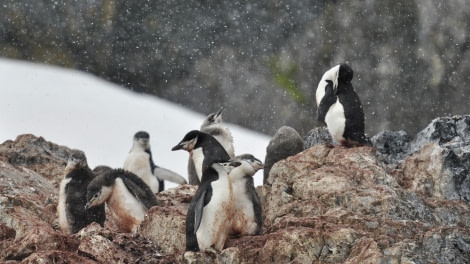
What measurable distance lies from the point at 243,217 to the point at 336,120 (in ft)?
7.23

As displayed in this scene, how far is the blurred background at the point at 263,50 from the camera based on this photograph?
16.2 metres

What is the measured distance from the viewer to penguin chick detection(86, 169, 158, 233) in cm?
811

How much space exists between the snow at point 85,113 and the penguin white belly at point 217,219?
11400mm

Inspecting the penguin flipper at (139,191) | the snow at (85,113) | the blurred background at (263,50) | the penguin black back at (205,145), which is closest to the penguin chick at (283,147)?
the penguin black back at (205,145)

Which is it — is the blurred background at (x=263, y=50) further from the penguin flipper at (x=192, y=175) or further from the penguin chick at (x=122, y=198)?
the penguin chick at (x=122, y=198)

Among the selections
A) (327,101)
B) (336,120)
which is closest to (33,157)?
(327,101)

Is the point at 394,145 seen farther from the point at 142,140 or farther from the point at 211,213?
the point at 142,140

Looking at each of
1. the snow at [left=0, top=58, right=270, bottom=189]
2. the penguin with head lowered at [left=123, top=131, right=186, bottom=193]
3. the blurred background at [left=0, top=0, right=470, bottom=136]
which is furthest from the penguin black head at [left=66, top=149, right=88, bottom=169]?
the snow at [left=0, top=58, right=270, bottom=189]

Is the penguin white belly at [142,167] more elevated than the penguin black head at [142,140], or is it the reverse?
the penguin black head at [142,140]

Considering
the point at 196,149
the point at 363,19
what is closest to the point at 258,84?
the point at 363,19

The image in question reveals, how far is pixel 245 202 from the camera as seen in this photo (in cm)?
743

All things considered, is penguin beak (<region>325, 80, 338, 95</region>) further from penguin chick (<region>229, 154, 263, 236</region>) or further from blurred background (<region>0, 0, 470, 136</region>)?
blurred background (<region>0, 0, 470, 136</region>)

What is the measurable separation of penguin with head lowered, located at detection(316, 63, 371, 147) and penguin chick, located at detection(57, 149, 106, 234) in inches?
92.9

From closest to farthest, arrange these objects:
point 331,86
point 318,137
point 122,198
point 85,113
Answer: point 122,198
point 331,86
point 318,137
point 85,113
